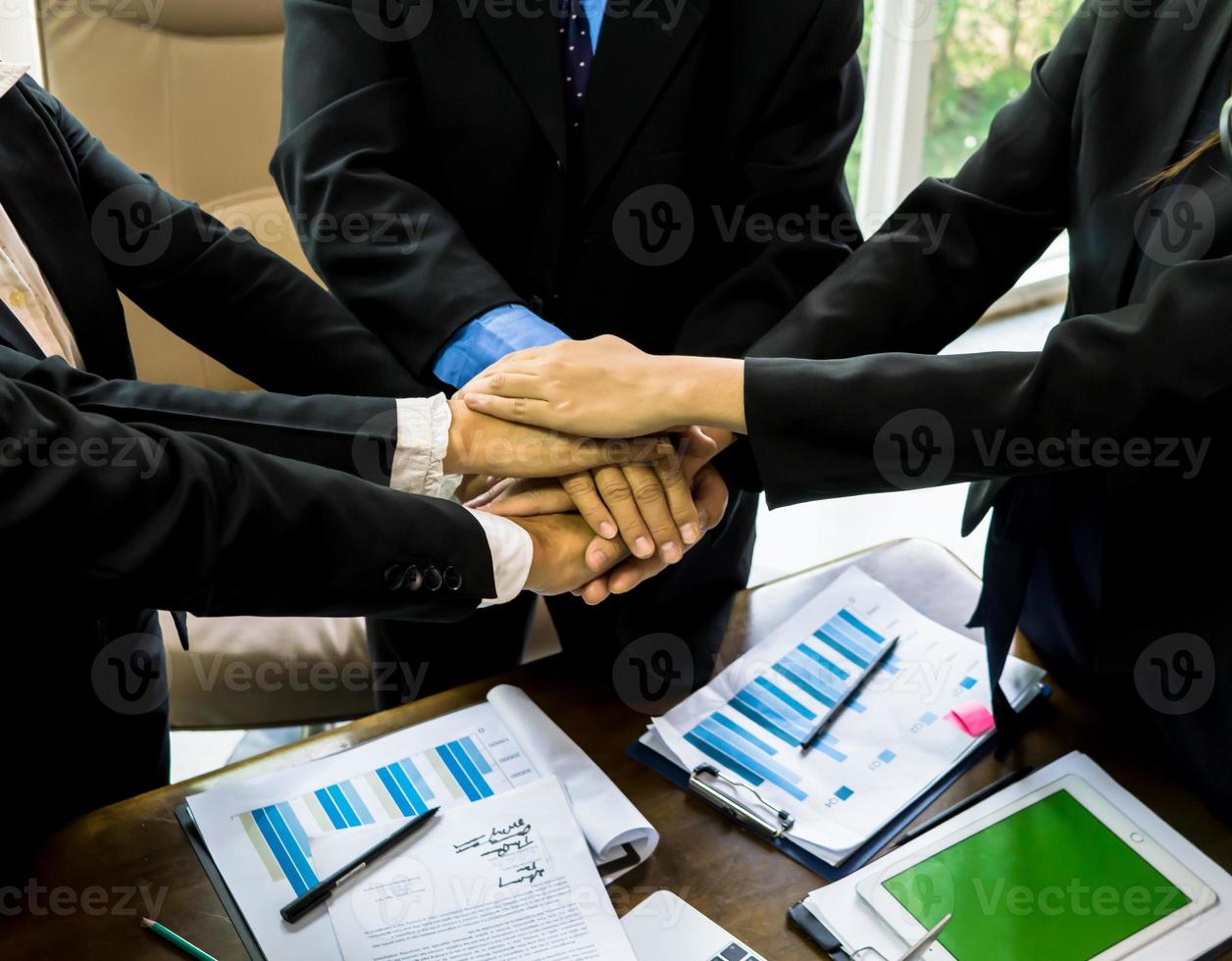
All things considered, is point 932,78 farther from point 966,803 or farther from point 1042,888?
point 1042,888

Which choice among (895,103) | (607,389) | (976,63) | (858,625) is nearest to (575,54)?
(607,389)

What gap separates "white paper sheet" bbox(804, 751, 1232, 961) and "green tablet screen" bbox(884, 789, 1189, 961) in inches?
0.8

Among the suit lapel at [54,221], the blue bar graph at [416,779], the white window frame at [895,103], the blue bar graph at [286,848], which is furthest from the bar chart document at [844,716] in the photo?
the white window frame at [895,103]

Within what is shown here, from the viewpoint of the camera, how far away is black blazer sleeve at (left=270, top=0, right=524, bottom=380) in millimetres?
1555

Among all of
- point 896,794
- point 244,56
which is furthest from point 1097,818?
point 244,56

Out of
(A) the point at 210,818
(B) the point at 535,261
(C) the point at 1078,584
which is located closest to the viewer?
(A) the point at 210,818

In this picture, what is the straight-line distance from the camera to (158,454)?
1.11 m

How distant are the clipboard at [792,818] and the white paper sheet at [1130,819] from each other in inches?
1.2

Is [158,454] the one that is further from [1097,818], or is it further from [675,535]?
[1097,818]

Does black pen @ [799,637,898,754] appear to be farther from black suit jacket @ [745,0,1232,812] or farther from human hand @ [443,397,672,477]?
human hand @ [443,397,672,477]

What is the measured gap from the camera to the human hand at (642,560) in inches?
56.2

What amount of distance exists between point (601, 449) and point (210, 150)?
110 centimetres

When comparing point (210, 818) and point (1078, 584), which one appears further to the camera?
point (1078, 584)

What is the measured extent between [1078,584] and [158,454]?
92cm
